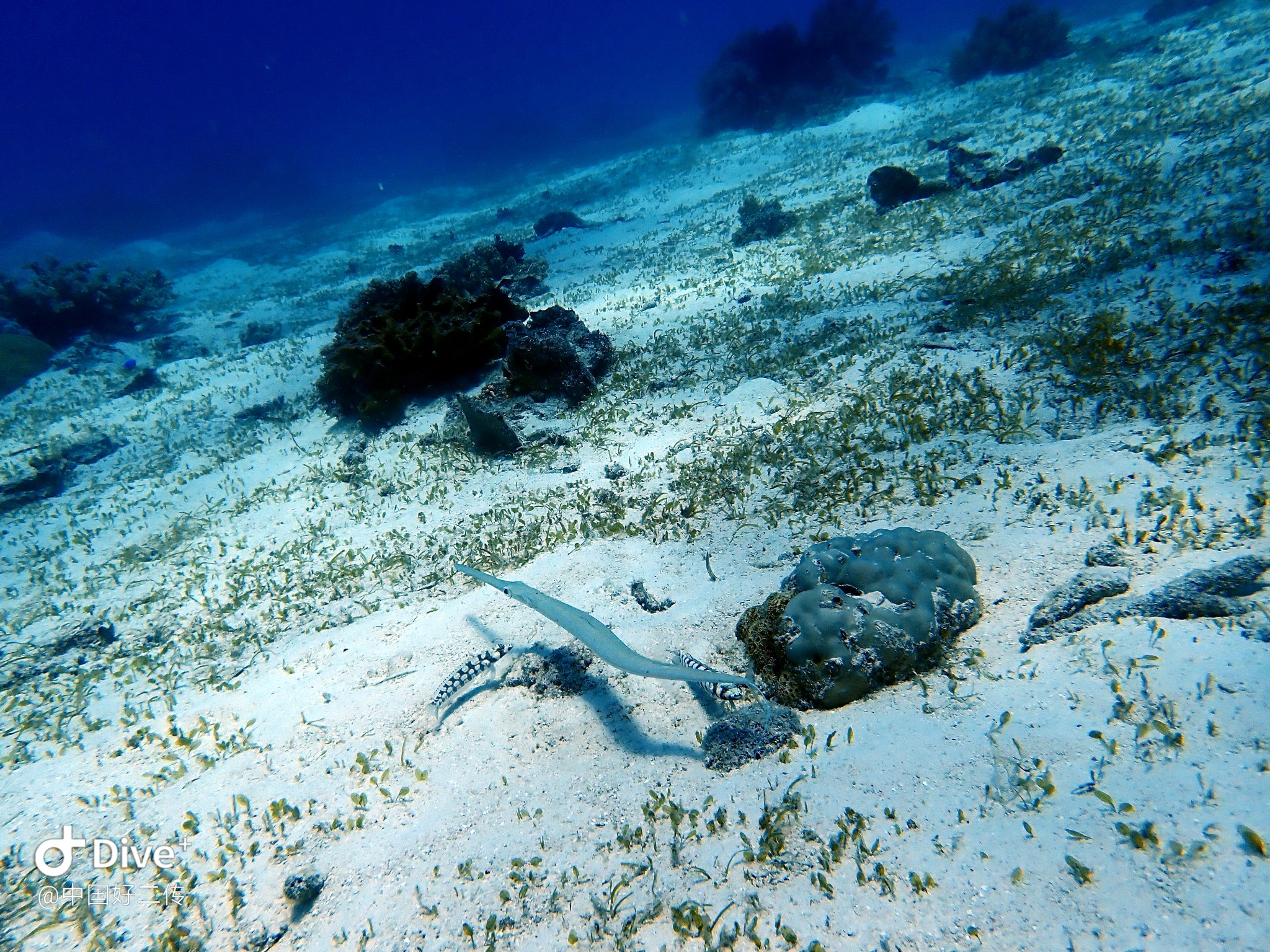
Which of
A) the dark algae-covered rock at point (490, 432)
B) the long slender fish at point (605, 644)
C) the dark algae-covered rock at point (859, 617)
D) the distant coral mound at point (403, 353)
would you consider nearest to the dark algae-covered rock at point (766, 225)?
the distant coral mound at point (403, 353)

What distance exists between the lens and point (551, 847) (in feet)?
10.6

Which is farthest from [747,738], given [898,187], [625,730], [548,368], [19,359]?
[19,359]

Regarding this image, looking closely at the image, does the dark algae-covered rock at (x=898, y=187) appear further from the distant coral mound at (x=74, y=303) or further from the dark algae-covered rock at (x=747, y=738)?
the distant coral mound at (x=74, y=303)

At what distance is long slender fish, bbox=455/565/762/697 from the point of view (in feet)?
9.65

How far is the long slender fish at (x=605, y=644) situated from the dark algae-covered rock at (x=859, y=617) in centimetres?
35

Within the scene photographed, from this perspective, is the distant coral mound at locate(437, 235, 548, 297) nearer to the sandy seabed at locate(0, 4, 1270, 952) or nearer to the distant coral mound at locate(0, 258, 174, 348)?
the sandy seabed at locate(0, 4, 1270, 952)

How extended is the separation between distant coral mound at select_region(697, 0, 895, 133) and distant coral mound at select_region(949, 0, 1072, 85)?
6132mm

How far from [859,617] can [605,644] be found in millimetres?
1773

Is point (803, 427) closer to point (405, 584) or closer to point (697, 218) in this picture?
point (405, 584)

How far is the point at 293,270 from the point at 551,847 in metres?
32.6

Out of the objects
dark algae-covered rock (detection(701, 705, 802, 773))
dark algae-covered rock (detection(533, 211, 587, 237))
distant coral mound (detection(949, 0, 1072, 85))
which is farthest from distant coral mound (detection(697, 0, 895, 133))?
dark algae-covered rock (detection(701, 705, 802, 773))

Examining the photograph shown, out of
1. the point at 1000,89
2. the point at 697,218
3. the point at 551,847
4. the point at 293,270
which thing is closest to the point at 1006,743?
the point at 551,847

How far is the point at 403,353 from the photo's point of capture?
9.82 metres

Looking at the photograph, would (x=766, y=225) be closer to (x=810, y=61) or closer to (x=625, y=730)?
(x=625, y=730)
